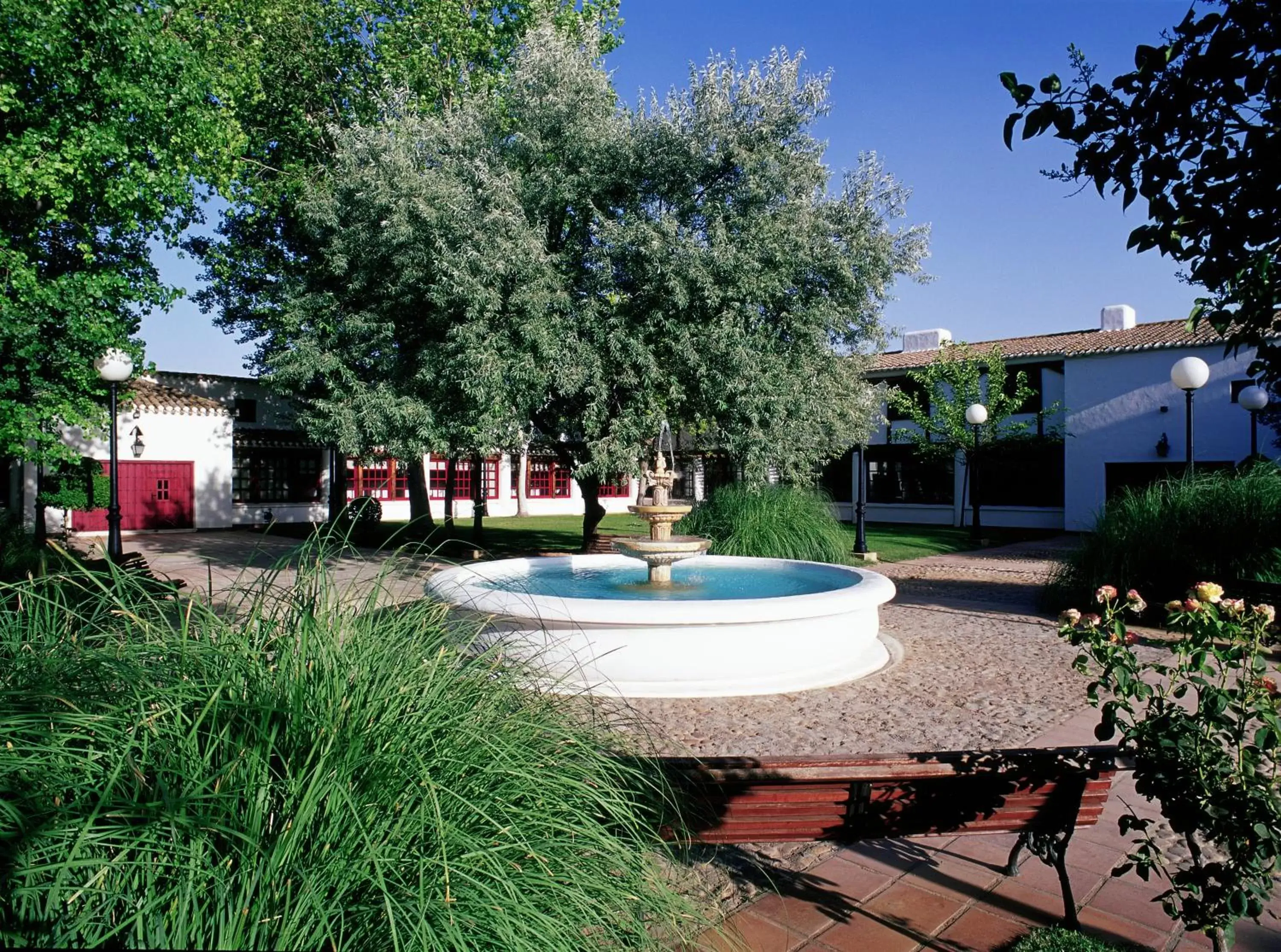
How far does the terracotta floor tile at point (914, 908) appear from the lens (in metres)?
3.03

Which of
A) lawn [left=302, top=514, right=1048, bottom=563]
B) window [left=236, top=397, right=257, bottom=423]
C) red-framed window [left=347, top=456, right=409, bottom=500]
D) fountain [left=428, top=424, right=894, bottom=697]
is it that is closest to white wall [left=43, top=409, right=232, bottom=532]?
window [left=236, top=397, right=257, bottom=423]

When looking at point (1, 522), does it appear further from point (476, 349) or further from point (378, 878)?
point (378, 878)

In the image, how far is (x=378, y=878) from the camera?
1650mm

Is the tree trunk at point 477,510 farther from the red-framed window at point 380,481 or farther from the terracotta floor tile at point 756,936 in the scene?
the terracotta floor tile at point 756,936

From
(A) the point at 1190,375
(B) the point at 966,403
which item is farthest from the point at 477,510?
(B) the point at 966,403

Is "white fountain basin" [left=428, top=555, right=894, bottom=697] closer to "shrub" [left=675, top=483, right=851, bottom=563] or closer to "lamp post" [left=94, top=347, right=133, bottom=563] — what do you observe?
"shrub" [left=675, top=483, right=851, bottom=563]

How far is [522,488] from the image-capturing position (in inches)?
1305

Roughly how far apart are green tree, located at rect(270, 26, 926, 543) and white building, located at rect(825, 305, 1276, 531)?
11477mm

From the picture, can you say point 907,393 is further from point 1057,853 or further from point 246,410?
point 1057,853

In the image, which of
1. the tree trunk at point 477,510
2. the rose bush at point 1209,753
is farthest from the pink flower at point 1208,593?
the tree trunk at point 477,510

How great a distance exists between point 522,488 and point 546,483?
210cm

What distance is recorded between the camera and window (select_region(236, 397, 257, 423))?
26734mm

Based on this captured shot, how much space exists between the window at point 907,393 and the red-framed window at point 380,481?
18.1 meters

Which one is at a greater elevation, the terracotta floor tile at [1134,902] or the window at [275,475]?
the window at [275,475]
